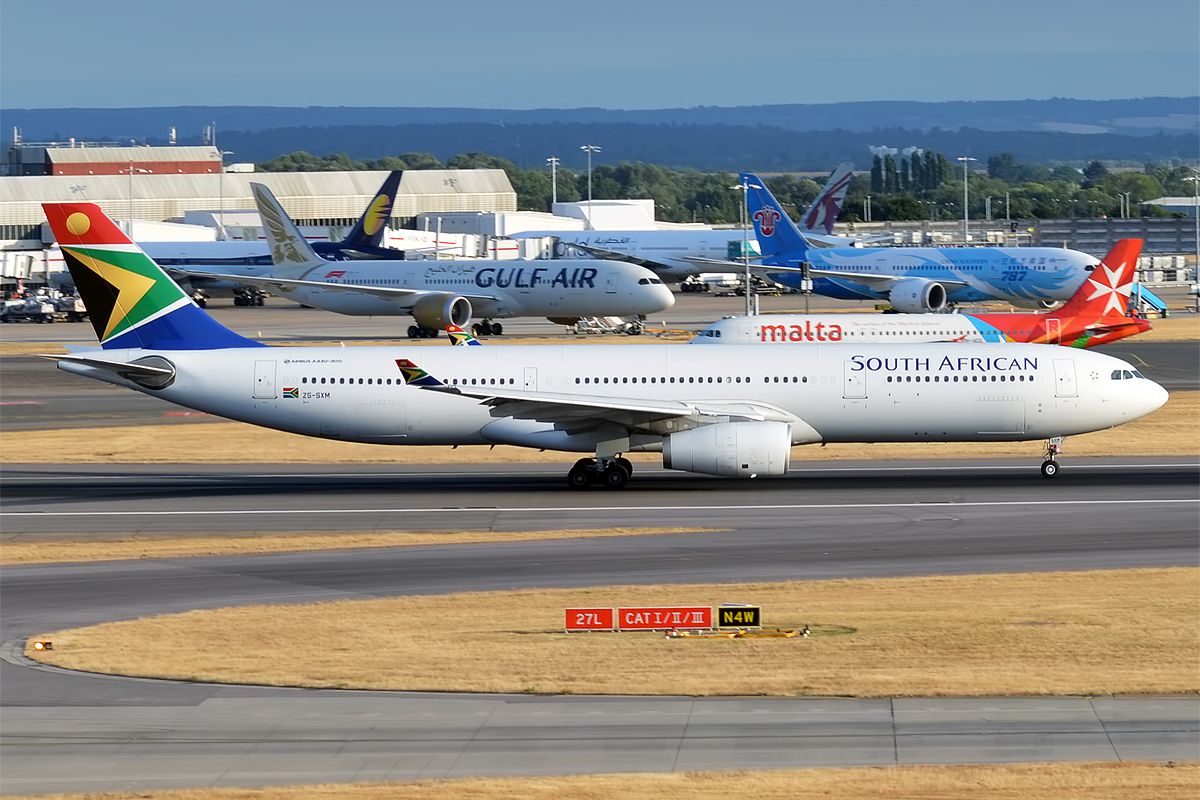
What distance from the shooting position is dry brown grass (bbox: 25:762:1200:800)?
61.9 feet

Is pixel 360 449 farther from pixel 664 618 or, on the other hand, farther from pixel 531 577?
pixel 664 618

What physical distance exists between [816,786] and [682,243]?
424ft

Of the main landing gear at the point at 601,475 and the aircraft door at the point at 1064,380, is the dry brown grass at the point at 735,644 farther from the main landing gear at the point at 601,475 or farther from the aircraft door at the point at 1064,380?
the main landing gear at the point at 601,475

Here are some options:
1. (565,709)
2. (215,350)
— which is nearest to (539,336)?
(215,350)

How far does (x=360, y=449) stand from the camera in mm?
54156

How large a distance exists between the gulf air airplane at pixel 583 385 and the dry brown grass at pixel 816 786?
888 inches

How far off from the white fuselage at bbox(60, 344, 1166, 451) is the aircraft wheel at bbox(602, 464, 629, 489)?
0.99 m

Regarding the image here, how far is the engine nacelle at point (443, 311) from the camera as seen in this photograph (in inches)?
3585

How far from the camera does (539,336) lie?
93.7m

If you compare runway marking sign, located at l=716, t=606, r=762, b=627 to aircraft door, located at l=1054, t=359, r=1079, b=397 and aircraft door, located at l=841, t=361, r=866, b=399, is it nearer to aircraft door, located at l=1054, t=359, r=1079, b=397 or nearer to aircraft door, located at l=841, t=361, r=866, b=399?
aircraft door, located at l=841, t=361, r=866, b=399

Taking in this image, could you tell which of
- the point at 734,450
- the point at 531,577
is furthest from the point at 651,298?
the point at 531,577

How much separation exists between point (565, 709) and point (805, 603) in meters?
8.33

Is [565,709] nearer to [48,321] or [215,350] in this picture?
[215,350]

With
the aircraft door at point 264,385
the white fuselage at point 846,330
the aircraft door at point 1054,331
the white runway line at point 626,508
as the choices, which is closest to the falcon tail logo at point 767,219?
the white fuselage at point 846,330
